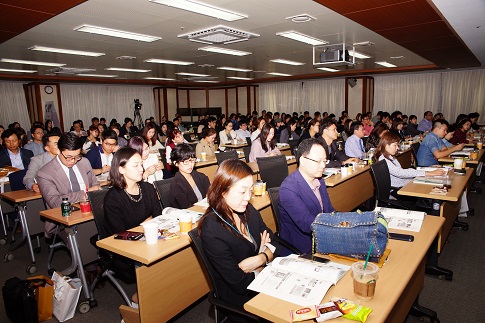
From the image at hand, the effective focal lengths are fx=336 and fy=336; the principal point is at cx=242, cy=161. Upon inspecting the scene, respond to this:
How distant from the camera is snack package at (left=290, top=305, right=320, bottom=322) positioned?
1530 millimetres

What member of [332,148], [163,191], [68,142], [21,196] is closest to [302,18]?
[332,148]

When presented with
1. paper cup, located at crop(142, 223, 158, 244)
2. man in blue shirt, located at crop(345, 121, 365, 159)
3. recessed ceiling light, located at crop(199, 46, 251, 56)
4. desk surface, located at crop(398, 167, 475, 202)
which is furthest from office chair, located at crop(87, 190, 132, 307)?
recessed ceiling light, located at crop(199, 46, 251, 56)

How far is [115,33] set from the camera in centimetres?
597

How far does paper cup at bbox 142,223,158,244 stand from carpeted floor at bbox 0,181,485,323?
984 millimetres

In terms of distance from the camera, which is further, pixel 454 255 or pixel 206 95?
pixel 206 95

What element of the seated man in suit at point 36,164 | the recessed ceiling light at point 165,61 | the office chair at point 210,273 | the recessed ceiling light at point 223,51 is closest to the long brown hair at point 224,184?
the office chair at point 210,273

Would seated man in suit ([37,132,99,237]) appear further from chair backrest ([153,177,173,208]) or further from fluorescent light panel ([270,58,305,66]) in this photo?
fluorescent light panel ([270,58,305,66])

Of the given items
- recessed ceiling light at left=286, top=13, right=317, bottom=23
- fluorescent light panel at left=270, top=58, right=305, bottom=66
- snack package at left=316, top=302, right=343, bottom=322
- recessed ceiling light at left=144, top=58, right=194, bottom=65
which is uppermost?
fluorescent light panel at left=270, top=58, right=305, bottom=66

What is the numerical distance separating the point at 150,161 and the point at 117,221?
2.22 metres

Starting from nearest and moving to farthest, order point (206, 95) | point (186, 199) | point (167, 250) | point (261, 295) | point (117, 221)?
point (261, 295) → point (167, 250) → point (117, 221) → point (186, 199) → point (206, 95)

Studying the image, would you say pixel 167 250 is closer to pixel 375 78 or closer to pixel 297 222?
pixel 297 222

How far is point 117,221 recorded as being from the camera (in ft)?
9.49

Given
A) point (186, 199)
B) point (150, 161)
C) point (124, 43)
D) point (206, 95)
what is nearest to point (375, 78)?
point (206, 95)

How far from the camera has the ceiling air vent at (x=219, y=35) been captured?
5680 mm
